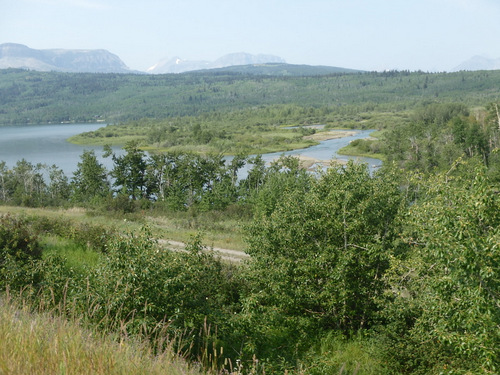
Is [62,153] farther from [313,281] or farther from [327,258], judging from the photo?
[327,258]

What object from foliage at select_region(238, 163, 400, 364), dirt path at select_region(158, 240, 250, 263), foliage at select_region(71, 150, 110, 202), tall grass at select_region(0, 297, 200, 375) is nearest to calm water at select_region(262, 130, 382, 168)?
foliage at select_region(71, 150, 110, 202)

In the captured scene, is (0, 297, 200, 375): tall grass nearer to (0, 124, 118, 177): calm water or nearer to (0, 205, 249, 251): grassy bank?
(0, 205, 249, 251): grassy bank

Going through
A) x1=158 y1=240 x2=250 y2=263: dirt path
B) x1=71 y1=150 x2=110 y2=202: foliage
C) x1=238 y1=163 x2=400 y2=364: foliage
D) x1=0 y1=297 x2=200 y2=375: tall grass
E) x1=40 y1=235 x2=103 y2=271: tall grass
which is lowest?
x1=71 y1=150 x2=110 y2=202: foliage

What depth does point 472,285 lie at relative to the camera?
7.09 m

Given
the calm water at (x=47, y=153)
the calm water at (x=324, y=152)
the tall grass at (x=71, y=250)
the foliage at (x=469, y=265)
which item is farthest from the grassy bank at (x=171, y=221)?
the calm water at (x=324, y=152)

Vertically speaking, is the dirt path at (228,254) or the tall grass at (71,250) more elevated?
the tall grass at (71,250)

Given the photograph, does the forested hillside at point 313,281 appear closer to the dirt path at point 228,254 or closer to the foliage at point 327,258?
the foliage at point 327,258

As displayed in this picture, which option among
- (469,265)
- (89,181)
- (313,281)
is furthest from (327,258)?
(89,181)

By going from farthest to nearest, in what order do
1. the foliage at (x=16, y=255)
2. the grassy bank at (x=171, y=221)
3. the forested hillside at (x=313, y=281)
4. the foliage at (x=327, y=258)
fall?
1. the grassy bank at (x=171, y=221)
2. the foliage at (x=327, y=258)
3. the foliage at (x=16, y=255)
4. the forested hillside at (x=313, y=281)

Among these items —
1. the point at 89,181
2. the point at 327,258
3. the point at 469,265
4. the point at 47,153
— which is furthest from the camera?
the point at 47,153

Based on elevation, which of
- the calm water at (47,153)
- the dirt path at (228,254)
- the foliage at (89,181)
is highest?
the dirt path at (228,254)

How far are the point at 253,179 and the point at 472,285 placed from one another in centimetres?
5044

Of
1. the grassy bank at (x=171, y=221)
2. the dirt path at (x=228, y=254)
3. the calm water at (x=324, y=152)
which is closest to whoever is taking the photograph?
the dirt path at (x=228, y=254)

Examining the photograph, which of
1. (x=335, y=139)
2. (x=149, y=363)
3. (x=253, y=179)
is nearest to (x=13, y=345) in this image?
(x=149, y=363)
